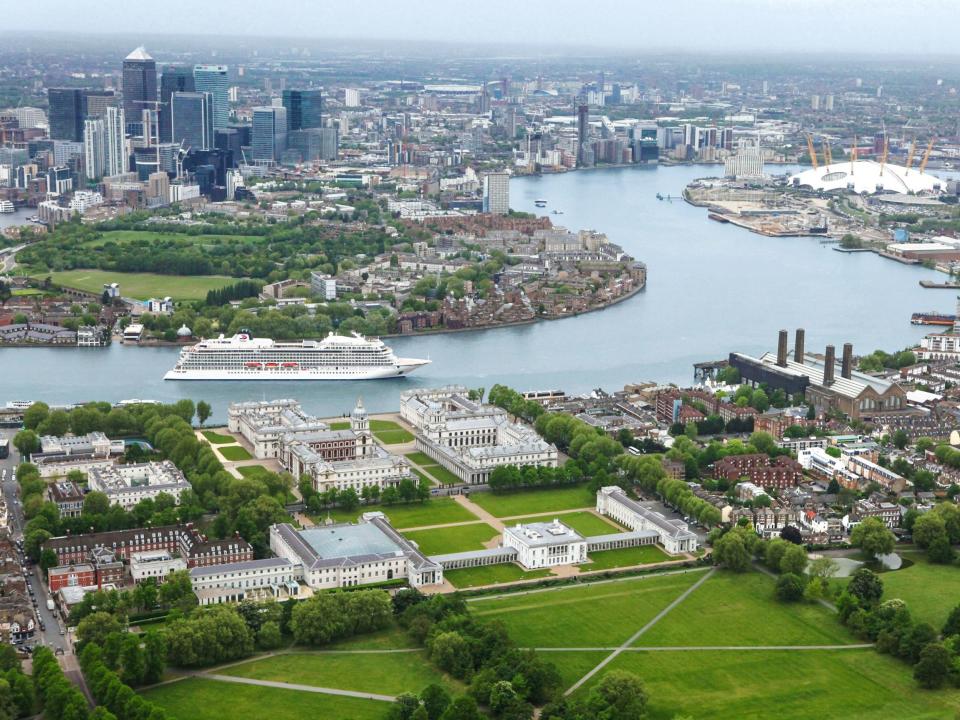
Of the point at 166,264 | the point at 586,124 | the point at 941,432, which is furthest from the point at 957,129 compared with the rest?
the point at 941,432

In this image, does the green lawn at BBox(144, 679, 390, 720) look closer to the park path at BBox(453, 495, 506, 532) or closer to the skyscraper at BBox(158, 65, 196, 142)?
the park path at BBox(453, 495, 506, 532)

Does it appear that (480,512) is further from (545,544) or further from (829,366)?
(829,366)

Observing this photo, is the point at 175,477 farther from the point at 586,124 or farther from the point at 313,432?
the point at 586,124

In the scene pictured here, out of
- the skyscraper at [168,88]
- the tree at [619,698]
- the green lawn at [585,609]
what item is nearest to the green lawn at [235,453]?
the green lawn at [585,609]

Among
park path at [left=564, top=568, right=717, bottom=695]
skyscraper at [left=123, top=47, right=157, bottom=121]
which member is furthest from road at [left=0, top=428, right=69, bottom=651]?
skyscraper at [left=123, top=47, right=157, bottom=121]

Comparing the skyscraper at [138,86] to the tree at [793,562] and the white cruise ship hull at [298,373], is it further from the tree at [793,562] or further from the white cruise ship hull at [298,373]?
the tree at [793,562]

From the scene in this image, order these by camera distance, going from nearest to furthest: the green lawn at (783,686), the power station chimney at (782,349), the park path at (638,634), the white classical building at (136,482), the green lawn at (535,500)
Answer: the green lawn at (783,686) < the park path at (638,634) < the white classical building at (136,482) < the green lawn at (535,500) < the power station chimney at (782,349)
